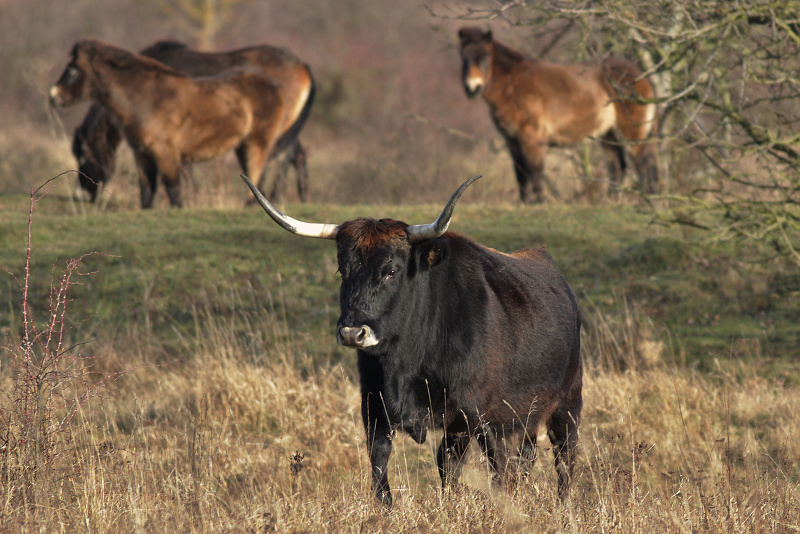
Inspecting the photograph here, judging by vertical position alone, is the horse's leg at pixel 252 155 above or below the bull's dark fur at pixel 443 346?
above

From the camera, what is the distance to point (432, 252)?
514 centimetres

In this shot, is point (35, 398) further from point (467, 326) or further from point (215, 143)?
point (215, 143)

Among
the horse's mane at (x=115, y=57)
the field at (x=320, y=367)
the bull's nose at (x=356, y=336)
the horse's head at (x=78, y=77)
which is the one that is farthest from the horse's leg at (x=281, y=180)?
the bull's nose at (x=356, y=336)

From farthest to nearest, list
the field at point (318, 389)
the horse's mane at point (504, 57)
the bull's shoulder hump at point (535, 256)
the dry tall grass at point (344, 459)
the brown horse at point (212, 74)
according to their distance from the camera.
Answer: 1. the brown horse at point (212, 74)
2. the horse's mane at point (504, 57)
3. the bull's shoulder hump at point (535, 256)
4. the field at point (318, 389)
5. the dry tall grass at point (344, 459)

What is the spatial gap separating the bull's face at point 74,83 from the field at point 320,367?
1.57 metres

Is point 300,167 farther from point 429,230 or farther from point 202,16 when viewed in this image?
point 202,16

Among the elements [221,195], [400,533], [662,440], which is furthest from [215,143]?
[400,533]

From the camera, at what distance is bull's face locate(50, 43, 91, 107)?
501 inches

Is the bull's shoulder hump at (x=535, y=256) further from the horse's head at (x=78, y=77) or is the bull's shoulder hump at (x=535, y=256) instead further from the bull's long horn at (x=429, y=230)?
the horse's head at (x=78, y=77)

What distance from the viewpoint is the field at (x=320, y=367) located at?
4.80 metres

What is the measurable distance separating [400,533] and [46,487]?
1.83m

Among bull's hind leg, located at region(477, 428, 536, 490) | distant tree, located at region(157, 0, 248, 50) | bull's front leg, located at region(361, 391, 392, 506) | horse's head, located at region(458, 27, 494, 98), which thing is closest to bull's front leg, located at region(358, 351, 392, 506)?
bull's front leg, located at region(361, 391, 392, 506)

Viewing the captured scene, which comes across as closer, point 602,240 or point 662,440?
point 662,440

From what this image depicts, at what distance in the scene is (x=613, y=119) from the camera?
47.0 feet
